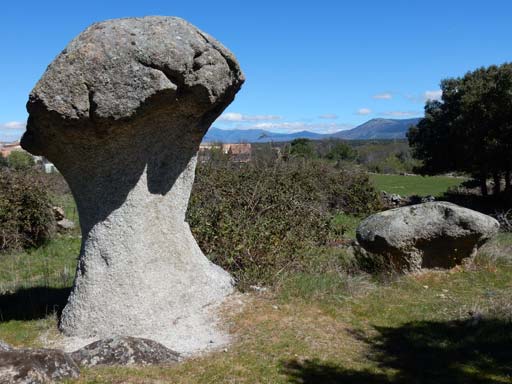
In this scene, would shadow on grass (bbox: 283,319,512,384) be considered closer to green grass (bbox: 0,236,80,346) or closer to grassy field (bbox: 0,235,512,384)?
grassy field (bbox: 0,235,512,384)

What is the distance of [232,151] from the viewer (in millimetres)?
17000

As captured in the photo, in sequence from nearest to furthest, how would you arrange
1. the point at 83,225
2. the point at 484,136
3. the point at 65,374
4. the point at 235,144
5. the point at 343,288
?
the point at 65,374, the point at 83,225, the point at 343,288, the point at 235,144, the point at 484,136

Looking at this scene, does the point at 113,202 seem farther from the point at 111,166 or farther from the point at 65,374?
the point at 65,374

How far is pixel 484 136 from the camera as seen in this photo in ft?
66.2

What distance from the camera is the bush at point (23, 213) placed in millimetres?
13219

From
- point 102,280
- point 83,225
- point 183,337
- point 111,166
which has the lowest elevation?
point 183,337

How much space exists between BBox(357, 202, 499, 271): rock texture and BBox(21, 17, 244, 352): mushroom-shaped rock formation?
3.09 meters

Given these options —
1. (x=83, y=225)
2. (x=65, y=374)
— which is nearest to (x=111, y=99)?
(x=83, y=225)

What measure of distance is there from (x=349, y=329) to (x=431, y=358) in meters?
1.04

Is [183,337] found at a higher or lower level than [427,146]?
lower

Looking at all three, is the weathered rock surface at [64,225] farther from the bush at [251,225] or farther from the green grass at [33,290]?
the bush at [251,225]

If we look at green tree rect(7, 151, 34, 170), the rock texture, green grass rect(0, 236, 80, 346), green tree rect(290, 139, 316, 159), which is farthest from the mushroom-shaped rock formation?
green tree rect(290, 139, 316, 159)

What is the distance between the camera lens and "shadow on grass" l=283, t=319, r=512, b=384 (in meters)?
4.97

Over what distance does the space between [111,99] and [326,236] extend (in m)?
6.22
